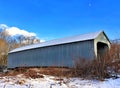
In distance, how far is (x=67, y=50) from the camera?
17.8m

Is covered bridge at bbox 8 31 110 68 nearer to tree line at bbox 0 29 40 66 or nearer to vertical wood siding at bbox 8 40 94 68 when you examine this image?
vertical wood siding at bbox 8 40 94 68

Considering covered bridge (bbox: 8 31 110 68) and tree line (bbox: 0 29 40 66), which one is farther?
tree line (bbox: 0 29 40 66)

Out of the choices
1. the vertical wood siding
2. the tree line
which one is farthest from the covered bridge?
the tree line

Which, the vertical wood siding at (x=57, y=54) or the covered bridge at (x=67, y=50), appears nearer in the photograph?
the covered bridge at (x=67, y=50)

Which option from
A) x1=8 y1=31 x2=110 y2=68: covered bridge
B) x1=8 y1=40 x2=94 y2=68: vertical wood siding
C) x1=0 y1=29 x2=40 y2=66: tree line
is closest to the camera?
x1=8 y1=31 x2=110 y2=68: covered bridge

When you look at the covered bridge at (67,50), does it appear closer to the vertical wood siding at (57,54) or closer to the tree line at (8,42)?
the vertical wood siding at (57,54)

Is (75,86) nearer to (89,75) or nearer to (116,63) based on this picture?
(89,75)

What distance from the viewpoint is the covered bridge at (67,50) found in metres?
16.1

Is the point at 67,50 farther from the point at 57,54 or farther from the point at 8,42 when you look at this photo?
the point at 8,42

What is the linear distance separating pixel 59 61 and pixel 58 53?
81 cm

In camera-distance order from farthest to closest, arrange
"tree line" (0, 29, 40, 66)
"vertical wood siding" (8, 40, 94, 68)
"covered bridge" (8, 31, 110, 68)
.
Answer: "tree line" (0, 29, 40, 66) < "vertical wood siding" (8, 40, 94, 68) < "covered bridge" (8, 31, 110, 68)

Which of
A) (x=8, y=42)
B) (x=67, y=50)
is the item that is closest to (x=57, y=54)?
(x=67, y=50)

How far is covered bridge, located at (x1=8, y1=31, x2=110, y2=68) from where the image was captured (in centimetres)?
1614

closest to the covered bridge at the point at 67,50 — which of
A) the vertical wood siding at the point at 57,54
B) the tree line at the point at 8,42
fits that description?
the vertical wood siding at the point at 57,54
